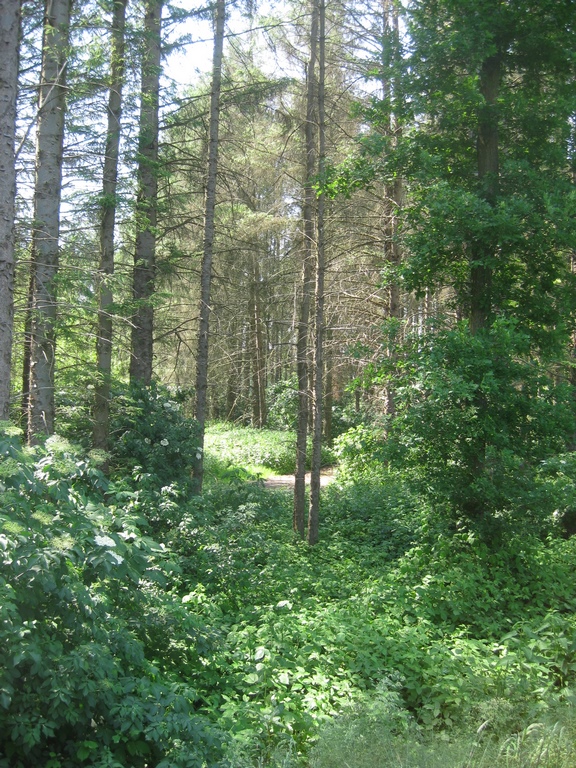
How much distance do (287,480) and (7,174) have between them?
12750mm

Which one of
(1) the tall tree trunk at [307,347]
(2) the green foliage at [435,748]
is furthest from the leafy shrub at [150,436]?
(2) the green foliage at [435,748]

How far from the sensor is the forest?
3.84 meters

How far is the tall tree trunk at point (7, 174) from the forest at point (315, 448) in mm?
29

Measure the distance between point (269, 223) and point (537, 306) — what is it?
6.78 m

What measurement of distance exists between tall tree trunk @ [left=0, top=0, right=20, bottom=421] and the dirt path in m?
10.1

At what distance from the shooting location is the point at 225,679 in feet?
16.6

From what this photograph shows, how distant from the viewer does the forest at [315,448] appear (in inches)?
151

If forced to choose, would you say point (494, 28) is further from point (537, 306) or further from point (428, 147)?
point (537, 306)

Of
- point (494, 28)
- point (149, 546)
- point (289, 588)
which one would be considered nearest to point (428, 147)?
point (494, 28)

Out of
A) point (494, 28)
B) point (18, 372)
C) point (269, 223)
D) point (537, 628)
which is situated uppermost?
point (494, 28)

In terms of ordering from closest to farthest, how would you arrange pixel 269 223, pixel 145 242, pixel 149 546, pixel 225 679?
pixel 149 546 → pixel 225 679 → pixel 145 242 → pixel 269 223

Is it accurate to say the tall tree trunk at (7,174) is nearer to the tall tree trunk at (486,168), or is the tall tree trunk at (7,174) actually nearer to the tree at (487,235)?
the tree at (487,235)

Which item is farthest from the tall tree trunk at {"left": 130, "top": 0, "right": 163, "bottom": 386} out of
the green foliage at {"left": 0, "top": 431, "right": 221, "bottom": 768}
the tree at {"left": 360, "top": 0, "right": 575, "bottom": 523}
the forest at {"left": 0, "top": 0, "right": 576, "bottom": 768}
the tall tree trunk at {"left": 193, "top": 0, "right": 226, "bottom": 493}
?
the green foliage at {"left": 0, "top": 431, "right": 221, "bottom": 768}

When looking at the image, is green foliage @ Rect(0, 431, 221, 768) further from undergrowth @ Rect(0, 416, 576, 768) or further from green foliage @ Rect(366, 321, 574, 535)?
green foliage @ Rect(366, 321, 574, 535)
